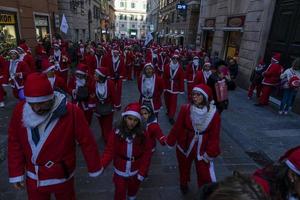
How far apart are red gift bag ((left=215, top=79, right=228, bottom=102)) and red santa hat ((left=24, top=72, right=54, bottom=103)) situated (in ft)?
13.2

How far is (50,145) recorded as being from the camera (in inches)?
101

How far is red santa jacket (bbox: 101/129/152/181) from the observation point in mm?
3303

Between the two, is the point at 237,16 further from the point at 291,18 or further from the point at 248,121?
the point at 248,121

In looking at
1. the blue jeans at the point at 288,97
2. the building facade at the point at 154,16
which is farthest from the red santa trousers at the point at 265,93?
the building facade at the point at 154,16

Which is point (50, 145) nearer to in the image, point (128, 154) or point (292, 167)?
point (128, 154)

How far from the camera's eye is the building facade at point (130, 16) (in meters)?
91.1

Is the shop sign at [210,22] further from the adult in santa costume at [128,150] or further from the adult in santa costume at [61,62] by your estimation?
the adult in santa costume at [128,150]

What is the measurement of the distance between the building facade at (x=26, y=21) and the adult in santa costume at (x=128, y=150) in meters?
12.3

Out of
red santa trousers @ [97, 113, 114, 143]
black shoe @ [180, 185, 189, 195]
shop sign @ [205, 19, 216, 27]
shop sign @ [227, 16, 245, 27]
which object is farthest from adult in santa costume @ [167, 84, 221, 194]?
shop sign @ [205, 19, 216, 27]

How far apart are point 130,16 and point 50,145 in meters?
94.6

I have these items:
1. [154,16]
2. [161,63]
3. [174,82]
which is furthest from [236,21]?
[154,16]

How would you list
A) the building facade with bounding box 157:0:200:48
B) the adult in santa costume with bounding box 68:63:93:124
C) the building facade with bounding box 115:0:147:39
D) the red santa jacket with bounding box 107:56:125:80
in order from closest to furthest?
the adult in santa costume with bounding box 68:63:93:124 → the red santa jacket with bounding box 107:56:125:80 → the building facade with bounding box 157:0:200:48 → the building facade with bounding box 115:0:147:39

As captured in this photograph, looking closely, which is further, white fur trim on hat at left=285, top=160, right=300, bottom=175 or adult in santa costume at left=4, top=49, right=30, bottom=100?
adult in santa costume at left=4, top=49, right=30, bottom=100

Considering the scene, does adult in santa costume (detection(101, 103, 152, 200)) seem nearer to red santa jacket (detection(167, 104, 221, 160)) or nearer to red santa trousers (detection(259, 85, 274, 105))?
red santa jacket (detection(167, 104, 221, 160))
